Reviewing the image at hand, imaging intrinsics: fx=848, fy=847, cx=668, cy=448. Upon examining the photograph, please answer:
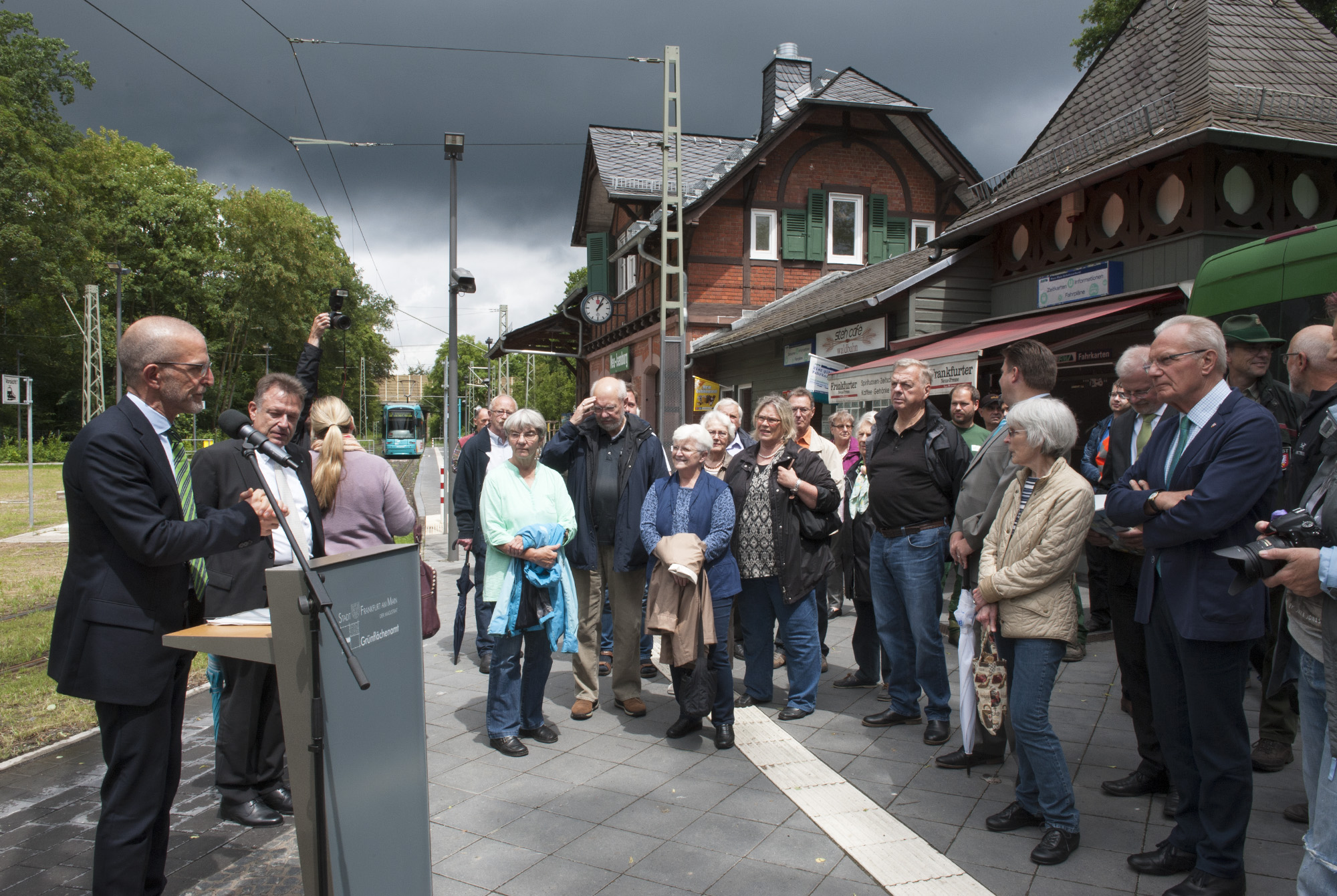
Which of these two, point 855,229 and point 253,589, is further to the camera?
point 855,229

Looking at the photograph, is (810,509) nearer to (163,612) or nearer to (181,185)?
(163,612)

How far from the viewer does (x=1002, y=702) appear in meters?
3.71

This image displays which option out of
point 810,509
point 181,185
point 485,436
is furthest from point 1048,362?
point 181,185

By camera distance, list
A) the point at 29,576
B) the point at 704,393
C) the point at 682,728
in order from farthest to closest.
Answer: the point at 704,393 → the point at 29,576 → the point at 682,728

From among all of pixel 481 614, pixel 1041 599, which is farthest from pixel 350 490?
pixel 1041 599

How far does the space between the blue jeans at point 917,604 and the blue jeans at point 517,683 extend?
2.00 m

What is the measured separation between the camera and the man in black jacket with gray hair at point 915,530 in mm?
4738

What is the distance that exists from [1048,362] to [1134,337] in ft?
23.3

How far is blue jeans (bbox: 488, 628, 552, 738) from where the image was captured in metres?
4.70

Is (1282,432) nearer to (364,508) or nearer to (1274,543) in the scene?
(1274,543)

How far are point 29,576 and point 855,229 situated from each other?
1797 centimetres

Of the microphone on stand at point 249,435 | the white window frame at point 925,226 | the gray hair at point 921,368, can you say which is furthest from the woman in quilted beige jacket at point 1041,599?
the white window frame at point 925,226

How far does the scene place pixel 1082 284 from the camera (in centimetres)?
1024

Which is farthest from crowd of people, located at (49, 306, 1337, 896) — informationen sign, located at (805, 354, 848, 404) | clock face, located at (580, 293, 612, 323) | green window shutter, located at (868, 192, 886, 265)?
clock face, located at (580, 293, 612, 323)
